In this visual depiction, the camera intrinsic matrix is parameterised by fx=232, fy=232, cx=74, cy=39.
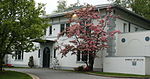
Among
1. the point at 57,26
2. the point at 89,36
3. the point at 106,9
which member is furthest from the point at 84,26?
the point at 57,26

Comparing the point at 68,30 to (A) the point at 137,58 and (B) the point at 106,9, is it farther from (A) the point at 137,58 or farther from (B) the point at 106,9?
(A) the point at 137,58

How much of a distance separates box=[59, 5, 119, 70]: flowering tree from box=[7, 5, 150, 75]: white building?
129 cm

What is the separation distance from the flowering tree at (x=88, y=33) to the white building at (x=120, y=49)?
4.24ft

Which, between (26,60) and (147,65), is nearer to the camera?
(147,65)

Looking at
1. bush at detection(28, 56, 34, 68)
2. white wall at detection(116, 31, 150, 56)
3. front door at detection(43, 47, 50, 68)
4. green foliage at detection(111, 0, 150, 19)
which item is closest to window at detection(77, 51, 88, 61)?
white wall at detection(116, 31, 150, 56)

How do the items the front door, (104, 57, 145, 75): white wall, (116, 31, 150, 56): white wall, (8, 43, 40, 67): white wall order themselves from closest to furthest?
(104, 57, 145, 75): white wall < (116, 31, 150, 56): white wall < the front door < (8, 43, 40, 67): white wall

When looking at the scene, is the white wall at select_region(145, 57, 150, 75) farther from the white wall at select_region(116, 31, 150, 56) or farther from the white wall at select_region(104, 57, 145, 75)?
the white wall at select_region(116, 31, 150, 56)

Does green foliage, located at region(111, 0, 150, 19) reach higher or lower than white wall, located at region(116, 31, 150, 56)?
higher

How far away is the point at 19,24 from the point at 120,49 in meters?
11.2

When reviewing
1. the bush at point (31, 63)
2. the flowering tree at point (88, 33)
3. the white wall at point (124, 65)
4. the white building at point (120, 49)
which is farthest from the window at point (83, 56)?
the bush at point (31, 63)

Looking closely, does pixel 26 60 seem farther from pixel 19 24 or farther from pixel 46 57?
pixel 19 24

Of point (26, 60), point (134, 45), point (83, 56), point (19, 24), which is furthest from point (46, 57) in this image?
point (19, 24)

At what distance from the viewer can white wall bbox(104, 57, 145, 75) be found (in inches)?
779

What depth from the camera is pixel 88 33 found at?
22.2 meters
